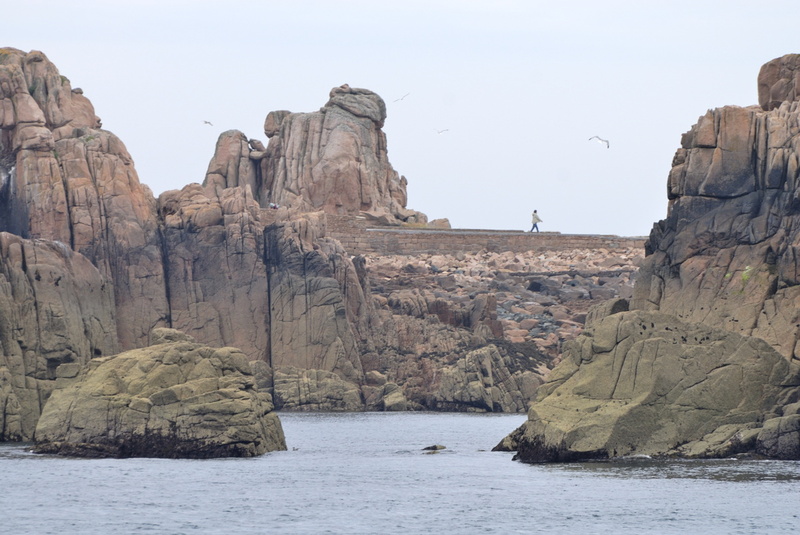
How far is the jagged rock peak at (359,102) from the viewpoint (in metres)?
144

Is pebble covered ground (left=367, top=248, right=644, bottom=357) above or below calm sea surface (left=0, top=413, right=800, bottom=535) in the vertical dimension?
above

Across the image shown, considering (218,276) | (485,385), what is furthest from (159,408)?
(218,276)

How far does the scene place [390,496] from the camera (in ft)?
193

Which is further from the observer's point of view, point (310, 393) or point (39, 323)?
point (310, 393)

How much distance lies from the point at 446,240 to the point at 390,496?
90.4 metres

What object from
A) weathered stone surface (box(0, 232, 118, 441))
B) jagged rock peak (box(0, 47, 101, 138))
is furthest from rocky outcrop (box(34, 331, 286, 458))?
jagged rock peak (box(0, 47, 101, 138))

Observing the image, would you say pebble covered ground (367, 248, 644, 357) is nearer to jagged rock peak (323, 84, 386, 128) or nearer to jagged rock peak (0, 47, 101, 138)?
jagged rock peak (323, 84, 386, 128)

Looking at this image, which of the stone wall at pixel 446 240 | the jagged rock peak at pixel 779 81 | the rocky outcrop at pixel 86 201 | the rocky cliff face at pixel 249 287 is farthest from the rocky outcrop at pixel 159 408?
the stone wall at pixel 446 240

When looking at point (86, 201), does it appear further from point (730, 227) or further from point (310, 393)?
point (730, 227)

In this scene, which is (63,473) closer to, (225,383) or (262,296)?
(225,383)

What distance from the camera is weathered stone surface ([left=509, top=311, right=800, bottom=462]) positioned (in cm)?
6075

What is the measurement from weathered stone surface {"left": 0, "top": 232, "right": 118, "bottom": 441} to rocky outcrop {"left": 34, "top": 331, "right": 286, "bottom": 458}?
7.68 m

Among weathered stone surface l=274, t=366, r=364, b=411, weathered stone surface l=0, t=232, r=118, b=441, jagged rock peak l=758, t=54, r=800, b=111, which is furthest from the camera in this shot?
weathered stone surface l=274, t=366, r=364, b=411

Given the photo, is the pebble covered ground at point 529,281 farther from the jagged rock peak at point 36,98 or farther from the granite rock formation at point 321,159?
the jagged rock peak at point 36,98
